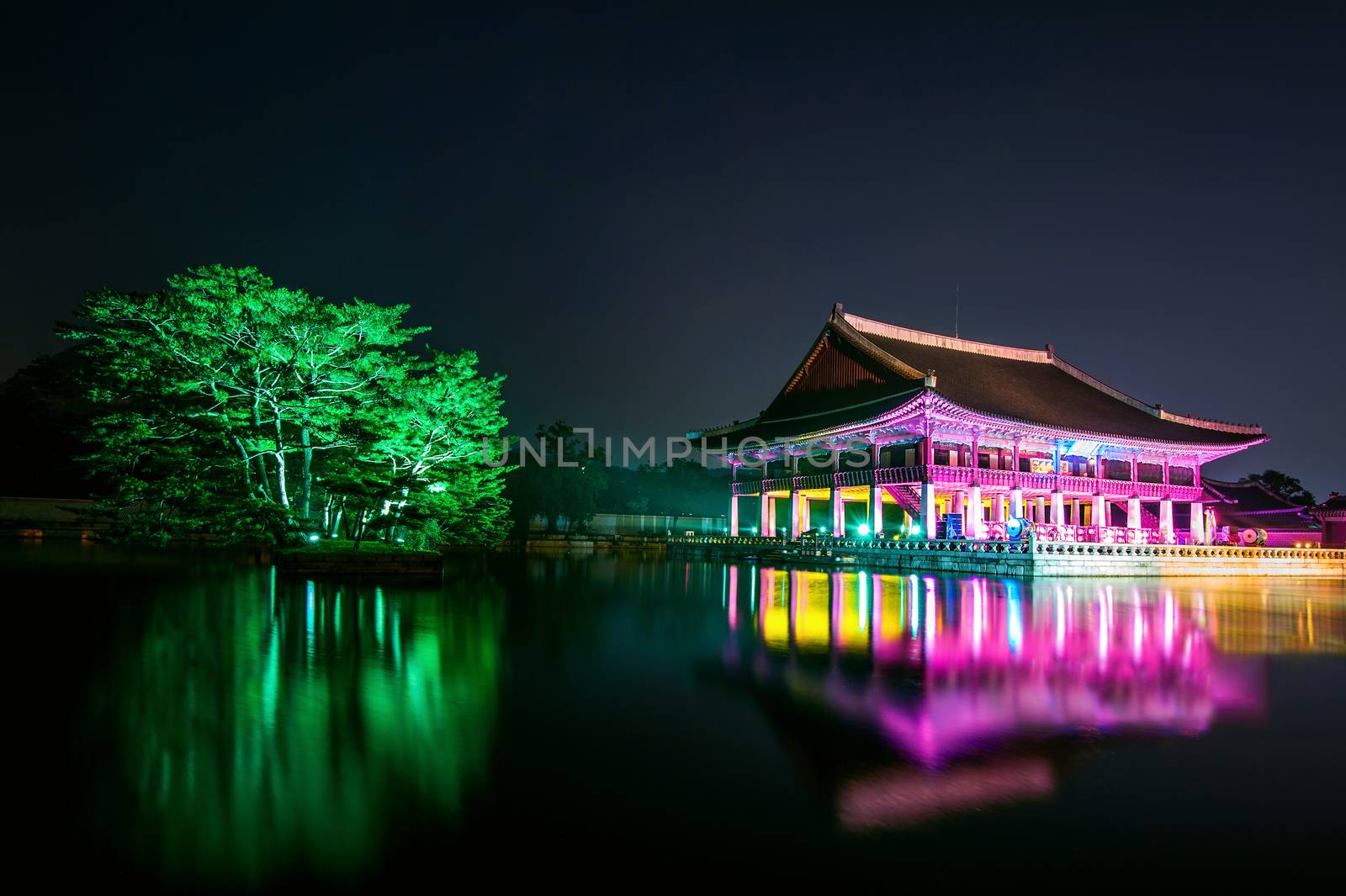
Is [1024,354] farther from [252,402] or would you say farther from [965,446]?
[252,402]

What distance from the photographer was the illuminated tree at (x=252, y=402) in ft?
64.0

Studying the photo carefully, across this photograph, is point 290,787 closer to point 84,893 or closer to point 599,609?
point 84,893

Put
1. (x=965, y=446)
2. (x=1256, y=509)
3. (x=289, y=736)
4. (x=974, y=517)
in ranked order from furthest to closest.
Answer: (x=1256, y=509) → (x=965, y=446) → (x=974, y=517) → (x=289, y=736)

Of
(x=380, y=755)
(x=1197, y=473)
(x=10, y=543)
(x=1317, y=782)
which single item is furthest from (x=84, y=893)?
(x=1197, y=473)

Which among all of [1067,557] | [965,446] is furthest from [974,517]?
[1067,557]

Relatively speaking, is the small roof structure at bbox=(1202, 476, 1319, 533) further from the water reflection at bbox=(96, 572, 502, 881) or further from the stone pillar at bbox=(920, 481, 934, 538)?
the water reflection at bbox=(96, 572, 502, 881)

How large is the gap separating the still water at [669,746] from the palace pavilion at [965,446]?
68.7ft

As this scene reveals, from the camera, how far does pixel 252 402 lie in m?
21.4

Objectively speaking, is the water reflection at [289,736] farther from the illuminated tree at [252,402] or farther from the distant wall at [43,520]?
the distant wall at [43,520]

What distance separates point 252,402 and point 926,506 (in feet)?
81.8

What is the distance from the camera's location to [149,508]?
19766 mm

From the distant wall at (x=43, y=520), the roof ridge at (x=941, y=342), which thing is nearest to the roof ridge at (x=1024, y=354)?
the roof ridge at (x=941, y=342)

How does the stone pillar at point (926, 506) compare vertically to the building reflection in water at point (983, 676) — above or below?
above

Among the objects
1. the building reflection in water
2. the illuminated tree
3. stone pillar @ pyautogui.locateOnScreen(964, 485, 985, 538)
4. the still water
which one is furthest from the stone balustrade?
the illuminated tree
